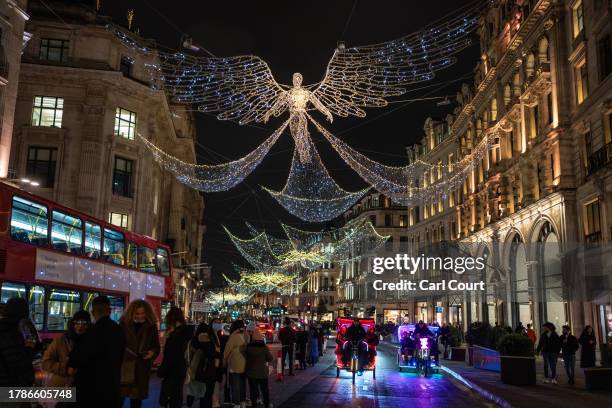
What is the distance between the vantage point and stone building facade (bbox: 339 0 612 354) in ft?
89.3

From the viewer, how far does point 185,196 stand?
64188 mm

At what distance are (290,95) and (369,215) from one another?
7615 centimetres

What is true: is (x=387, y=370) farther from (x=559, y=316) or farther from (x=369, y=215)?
(x=369, y=215)

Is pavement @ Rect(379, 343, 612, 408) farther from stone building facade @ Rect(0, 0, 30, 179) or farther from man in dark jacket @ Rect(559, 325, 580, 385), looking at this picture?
stone building facade @ Rect(0, 0, 30, 179)

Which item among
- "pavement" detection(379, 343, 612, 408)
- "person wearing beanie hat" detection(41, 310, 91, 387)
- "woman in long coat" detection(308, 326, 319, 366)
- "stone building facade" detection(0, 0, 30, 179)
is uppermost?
"stone building facade" detection(0, 0, 30, 179)

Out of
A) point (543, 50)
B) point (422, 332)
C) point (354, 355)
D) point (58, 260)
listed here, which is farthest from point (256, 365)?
point (543, 50)

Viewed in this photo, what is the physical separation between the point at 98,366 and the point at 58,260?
31.3 feet

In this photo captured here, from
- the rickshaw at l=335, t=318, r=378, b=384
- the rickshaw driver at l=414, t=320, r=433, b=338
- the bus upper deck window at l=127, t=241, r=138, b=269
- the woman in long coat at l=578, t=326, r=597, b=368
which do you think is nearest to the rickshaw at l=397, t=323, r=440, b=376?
the rickshaw driver at l=414, t=320, r=433, b=338

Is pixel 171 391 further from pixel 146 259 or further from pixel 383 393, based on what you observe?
pixel 146 259

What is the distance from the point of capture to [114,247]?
1723 centimetres

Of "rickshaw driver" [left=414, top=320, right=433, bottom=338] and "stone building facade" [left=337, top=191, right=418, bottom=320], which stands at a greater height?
"stone building facade" [left=337, top=191, right=418, bottom=320]

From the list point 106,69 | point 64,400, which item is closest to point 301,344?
point 64,400

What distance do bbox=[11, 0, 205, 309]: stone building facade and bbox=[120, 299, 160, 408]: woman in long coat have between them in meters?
30.8

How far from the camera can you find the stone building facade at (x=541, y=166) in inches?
1072
